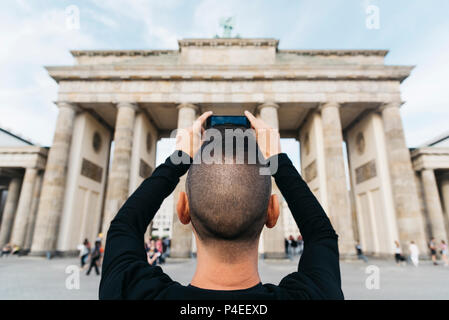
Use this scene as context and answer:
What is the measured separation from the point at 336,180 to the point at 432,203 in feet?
27.5

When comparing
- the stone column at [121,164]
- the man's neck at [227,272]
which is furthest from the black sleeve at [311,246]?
the stone column at [121,164]

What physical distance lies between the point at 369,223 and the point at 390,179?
14.0 feet

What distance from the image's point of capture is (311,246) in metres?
1.20

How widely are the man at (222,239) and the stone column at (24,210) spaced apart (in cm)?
2414

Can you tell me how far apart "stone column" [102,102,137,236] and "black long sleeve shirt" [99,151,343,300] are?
17255 millimetres

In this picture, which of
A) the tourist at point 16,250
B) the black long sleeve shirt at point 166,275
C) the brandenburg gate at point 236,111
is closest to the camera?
the black long sleeve shirt at point 166,275

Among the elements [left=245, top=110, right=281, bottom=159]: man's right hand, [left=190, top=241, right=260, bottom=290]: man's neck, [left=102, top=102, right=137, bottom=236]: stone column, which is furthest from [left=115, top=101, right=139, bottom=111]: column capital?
[left=190, top=241, right=260, bottom=290]: man's neck

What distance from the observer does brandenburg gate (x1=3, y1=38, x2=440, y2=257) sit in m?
17.4

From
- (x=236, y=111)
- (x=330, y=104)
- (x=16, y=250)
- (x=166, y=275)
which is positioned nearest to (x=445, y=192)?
(x=330, y=104)

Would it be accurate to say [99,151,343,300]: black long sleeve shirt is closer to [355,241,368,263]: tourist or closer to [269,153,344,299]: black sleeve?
[269,153,344,299]: black sleeve

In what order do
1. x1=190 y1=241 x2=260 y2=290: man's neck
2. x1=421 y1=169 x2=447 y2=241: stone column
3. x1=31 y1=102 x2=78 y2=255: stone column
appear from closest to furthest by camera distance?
1. x1=190 y1=241 x2=260 y2=290: man's neck
2. x1=31 y1=102 x2=78 y2=255: stone column
3. x1=421 y1=169 x2=447 y2=241: stone column

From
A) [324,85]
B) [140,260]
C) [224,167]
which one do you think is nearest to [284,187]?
[224,167]

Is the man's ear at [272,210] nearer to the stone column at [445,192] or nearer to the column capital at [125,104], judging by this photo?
the column capital at [125,104]

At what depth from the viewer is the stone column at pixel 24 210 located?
64.4ft
